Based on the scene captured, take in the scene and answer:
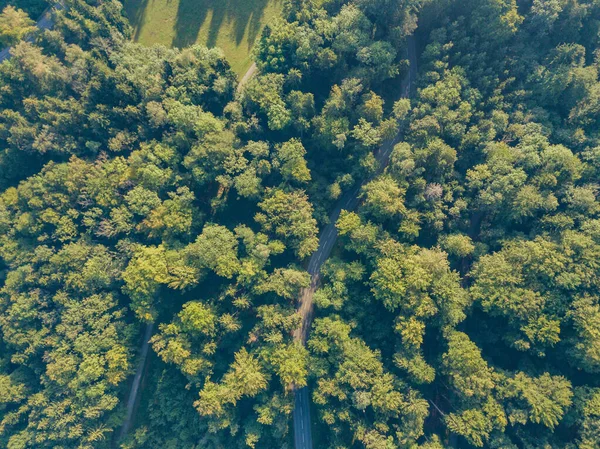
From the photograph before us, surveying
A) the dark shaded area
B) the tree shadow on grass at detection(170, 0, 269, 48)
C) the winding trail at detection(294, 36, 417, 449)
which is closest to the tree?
the dark shaded area

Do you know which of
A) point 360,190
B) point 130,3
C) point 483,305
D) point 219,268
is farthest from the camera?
point 130,3

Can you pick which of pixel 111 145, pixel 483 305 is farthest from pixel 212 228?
pixel 483 305

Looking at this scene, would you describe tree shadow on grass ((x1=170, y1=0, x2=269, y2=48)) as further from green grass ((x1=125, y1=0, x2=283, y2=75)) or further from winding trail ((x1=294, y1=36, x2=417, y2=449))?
winding trail ((x1=294, y1=36, x2=417, y2=449))

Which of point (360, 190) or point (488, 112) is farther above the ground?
point (488, 112)

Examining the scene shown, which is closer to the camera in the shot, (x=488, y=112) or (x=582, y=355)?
(x=582, y=355)

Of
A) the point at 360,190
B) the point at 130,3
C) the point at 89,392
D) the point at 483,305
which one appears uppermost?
the point at 130,3

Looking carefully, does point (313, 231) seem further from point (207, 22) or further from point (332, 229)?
point (207, 22)

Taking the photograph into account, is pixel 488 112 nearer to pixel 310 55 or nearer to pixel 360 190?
pixel 360 190

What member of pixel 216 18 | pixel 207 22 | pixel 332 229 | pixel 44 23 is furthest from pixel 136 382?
pixel 216 18
